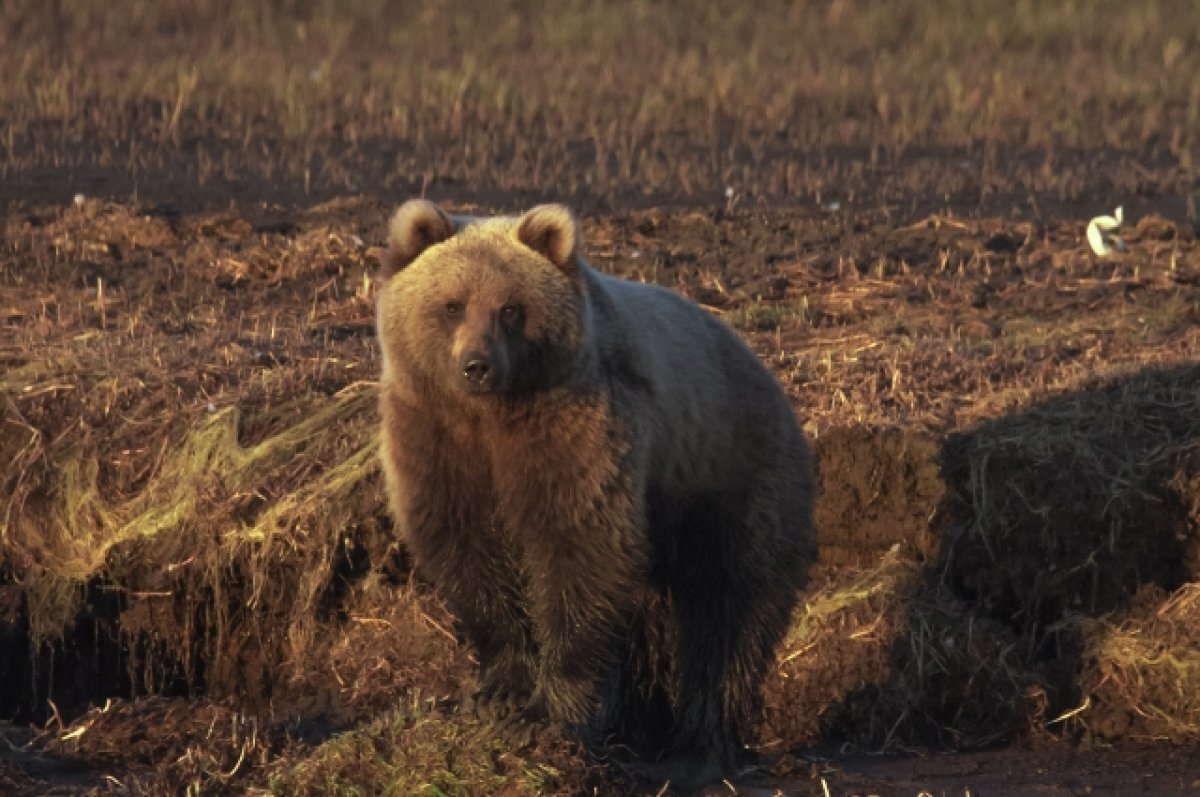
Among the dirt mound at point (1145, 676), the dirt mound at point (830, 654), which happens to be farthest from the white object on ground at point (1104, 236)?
the dirt mound at point (830, 654)

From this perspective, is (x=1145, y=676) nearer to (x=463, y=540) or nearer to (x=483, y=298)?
(x=463, y=540)

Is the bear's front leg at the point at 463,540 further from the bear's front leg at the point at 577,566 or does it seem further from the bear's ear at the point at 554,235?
the bear's ear at the point at 554,235

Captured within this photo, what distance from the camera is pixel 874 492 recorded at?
959 centimetres

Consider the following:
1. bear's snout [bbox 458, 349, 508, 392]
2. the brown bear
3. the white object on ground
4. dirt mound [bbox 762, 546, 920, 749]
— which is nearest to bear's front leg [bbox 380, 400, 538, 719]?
the brown bear

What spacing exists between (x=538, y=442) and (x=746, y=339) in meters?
4.57

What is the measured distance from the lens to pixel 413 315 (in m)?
6.88

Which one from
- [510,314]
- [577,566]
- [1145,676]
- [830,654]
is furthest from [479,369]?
[1145,676]

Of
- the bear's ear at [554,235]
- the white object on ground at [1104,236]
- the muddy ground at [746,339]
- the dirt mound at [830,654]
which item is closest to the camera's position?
the bear's ear at [554,235]

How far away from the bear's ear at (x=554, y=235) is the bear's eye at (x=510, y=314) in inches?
8.5

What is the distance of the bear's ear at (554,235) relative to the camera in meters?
6.89

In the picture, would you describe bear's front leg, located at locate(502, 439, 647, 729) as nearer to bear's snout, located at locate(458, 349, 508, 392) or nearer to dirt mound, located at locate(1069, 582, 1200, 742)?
bear's snout, located at locate(458, 349, 508, 392)

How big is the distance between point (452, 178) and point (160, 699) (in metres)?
8.00

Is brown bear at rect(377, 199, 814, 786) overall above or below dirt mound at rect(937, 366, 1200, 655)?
above

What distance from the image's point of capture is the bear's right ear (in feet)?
22.7
